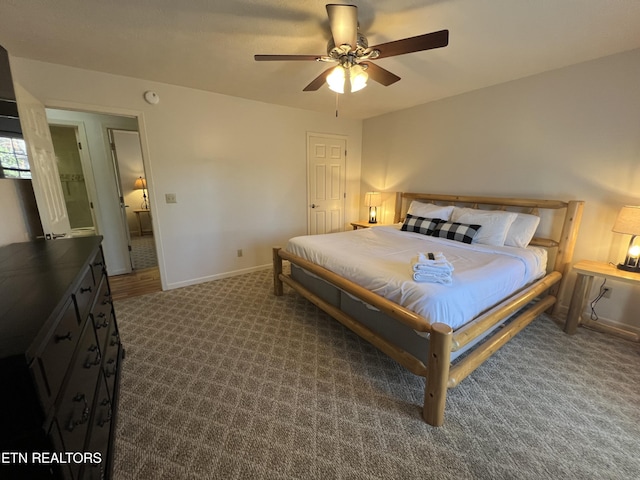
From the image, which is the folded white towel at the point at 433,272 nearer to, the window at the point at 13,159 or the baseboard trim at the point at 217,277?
the baseboard trim at the point at 217,277

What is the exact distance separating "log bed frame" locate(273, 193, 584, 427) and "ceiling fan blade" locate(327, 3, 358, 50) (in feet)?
5.55

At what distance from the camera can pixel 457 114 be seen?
3.42m

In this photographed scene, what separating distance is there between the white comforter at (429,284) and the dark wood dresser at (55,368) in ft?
5.40

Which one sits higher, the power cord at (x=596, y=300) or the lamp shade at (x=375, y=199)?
the lamp shade at (x=375, y=199)

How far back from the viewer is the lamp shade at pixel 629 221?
2.10 meters

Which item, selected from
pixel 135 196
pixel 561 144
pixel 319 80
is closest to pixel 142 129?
pixel 319 80

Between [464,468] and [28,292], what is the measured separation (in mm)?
2131

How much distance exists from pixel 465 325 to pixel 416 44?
5.87 feet

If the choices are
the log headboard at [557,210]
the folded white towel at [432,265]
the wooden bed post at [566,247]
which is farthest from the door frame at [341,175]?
the wooden bed post at [566,247]

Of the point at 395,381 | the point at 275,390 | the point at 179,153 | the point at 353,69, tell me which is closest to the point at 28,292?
the point at 275,390

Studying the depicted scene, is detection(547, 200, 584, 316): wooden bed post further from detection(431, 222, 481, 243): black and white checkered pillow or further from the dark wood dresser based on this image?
the dark wood dresser

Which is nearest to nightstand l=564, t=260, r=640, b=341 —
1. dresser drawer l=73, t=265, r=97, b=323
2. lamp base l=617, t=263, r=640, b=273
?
lamp base l=617, t=263, r=640, b=273

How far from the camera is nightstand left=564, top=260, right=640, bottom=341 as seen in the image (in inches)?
89.0

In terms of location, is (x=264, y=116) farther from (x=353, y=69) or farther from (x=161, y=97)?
(x=353, y=69)
